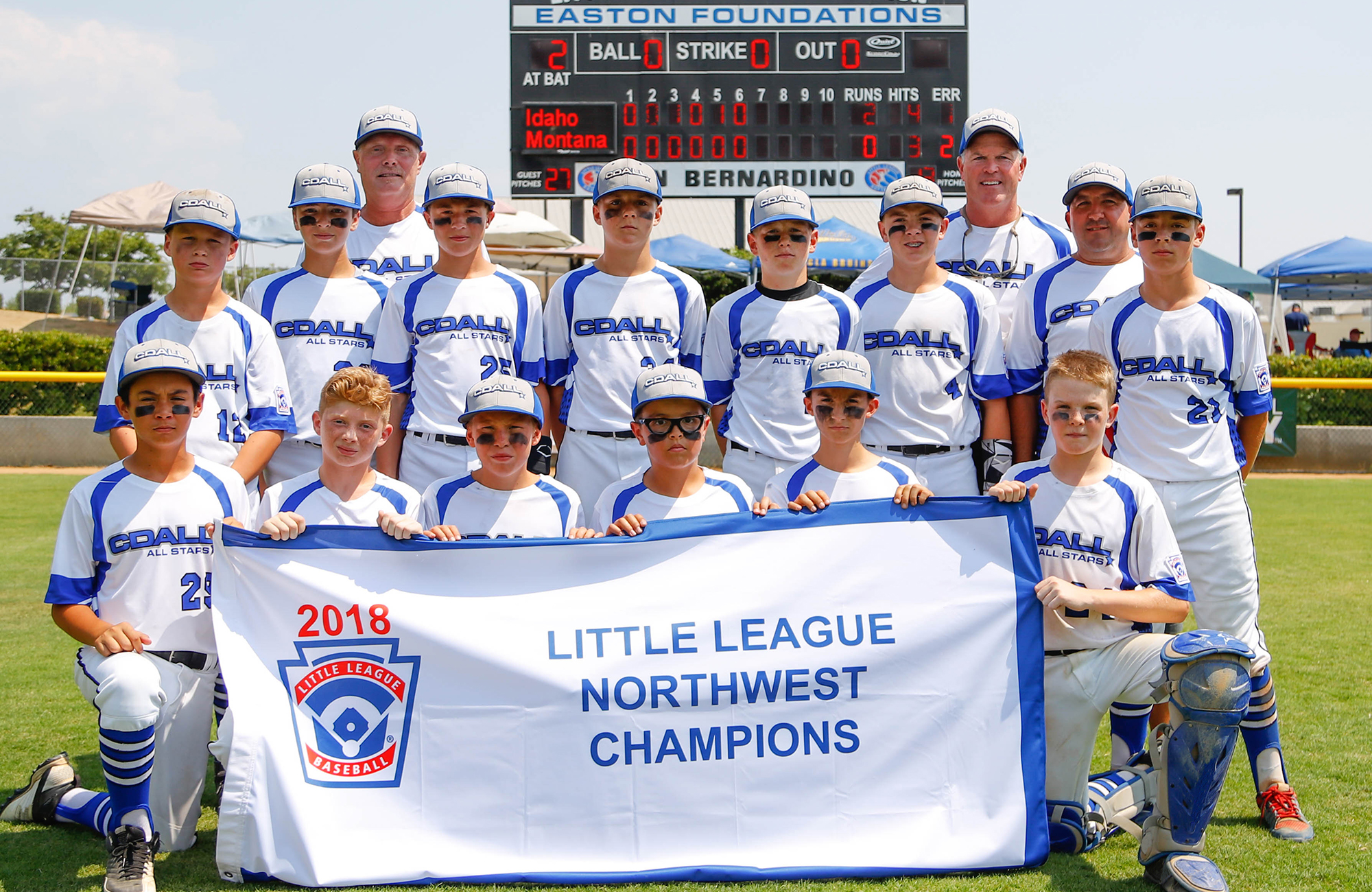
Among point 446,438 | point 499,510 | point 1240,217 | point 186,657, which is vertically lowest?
point 186,657

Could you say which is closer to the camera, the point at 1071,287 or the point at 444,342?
the point at 444,342

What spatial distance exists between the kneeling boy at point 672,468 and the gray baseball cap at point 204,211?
6.55 ft

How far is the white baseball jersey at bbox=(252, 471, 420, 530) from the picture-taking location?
4461 millimetres

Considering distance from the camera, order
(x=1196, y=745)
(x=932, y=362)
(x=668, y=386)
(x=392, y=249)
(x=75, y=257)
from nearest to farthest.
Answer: (x=1196, y=745)
(x=668, y=386)
(x=932, y=362)
(x=392, y=249)
(x=75, y=257)

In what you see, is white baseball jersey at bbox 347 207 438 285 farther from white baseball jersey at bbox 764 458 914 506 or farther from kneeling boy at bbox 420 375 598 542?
white baseball jersey at bbox 764 458 914 506

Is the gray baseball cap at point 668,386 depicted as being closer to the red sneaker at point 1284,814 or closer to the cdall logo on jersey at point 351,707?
the cdall logo on jersey at point 351,707

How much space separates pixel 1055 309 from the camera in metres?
5.30

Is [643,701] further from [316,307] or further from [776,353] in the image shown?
[316,307]

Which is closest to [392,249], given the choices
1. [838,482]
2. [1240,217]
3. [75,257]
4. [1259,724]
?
[838,482]

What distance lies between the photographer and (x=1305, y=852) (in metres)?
4.04

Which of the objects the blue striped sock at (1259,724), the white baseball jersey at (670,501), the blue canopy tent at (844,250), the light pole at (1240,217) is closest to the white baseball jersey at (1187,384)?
the blue striped sock at (1259,724)

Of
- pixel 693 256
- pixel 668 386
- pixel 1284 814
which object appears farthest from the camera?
pixel 693 256

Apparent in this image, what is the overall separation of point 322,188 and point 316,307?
55 cm

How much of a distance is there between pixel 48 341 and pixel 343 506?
16.8m
